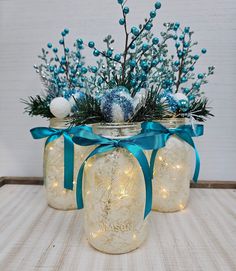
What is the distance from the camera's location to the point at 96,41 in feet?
3.13

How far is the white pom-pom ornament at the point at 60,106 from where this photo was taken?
0.63 m

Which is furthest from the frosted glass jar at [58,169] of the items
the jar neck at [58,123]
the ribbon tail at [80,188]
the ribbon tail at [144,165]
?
the ribbon tail at [144,165]

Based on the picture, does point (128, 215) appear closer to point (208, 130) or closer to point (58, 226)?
point (58, 226)

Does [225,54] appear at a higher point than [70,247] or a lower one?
higher

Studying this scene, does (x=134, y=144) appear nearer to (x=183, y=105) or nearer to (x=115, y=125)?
(x=115, y=125)

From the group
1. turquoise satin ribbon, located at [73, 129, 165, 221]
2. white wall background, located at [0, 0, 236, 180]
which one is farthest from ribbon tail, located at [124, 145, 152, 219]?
white wall background, located at [0, 0, 236, 180]

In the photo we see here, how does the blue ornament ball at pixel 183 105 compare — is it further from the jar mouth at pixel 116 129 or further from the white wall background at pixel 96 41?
the white wall background at pixel 96 41

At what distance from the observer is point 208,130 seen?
3.22ft

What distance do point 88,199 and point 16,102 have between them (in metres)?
0.64

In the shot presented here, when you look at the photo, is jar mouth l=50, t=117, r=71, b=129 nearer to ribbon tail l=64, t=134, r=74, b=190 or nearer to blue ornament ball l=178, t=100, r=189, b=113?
ribbon tail l=64, t=134, r=74, b=190

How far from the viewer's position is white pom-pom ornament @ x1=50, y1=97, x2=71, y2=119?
0.63 m

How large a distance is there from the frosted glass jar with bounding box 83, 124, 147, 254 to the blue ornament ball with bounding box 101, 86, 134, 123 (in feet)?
0.06

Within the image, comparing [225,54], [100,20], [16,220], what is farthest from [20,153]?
[225,54]

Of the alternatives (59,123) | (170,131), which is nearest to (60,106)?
(59,123)
